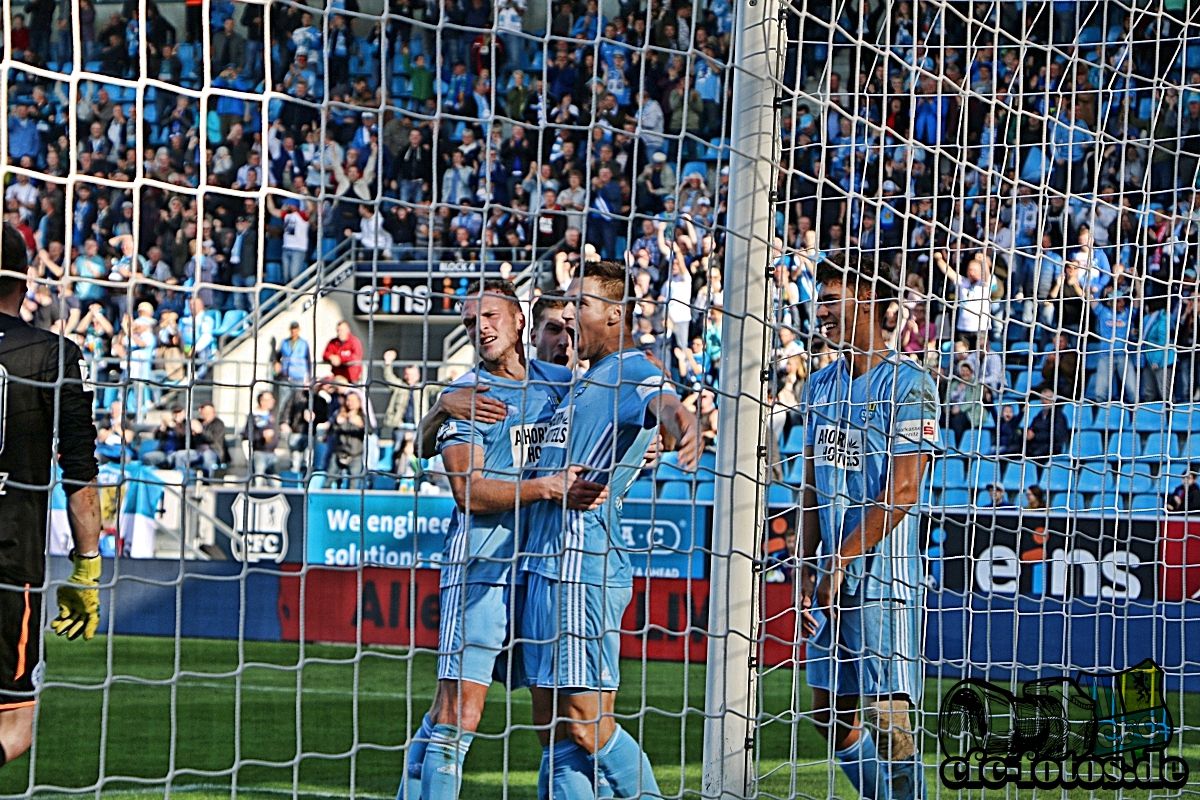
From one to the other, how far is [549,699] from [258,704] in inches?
131

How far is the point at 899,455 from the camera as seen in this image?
3.78 metres

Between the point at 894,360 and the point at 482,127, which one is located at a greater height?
the point at 482,127

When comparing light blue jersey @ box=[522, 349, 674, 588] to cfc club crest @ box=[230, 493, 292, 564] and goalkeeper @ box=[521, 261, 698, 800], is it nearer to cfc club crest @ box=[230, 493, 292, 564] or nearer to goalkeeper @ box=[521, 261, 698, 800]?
goalkeeper @ box=[521, 261, 698, 800]

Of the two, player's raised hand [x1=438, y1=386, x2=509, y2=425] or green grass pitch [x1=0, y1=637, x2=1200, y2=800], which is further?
green grass pitch [x1=0, y1=637, x2=1200, y2=800]

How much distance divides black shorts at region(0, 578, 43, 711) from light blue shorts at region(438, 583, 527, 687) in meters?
0.97

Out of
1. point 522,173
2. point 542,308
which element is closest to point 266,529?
→ point 522,173

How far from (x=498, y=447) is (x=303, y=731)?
2.50m

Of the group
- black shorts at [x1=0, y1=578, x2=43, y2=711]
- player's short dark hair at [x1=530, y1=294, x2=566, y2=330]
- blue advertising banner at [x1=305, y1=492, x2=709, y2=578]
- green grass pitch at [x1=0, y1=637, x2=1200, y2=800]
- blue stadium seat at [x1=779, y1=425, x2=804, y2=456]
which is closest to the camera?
black shorts at [x1=0, y1=578, x2=43, y2=711]

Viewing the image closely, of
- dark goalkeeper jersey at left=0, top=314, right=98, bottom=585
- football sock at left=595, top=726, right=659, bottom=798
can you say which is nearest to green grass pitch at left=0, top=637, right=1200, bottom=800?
football sock at left=595, top=726, right=659, bottom=798

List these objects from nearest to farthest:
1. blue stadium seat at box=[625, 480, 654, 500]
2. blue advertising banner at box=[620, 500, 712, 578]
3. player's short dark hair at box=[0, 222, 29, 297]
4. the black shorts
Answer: player's short dark hair at box=[0, 222, 29, 297]
the black shorts
blue advertising banner at box=[620, 500, 712, 578]
blue stadium seat at box=[625, 480, 654, 500]

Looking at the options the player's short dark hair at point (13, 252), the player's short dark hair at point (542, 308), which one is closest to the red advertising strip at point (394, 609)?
the player's short dark hair at point (542, 308)

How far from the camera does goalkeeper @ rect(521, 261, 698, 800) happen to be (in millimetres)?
3484

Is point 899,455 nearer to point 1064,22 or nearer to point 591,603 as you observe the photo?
point 591,603

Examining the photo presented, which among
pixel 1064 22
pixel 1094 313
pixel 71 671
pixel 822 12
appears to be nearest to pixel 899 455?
pixel 1094 313
